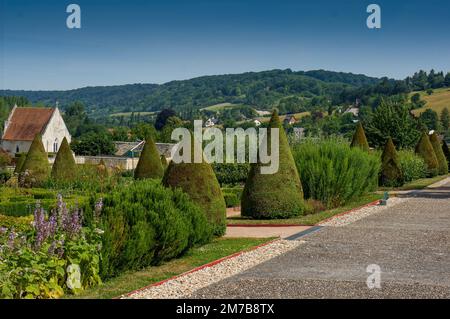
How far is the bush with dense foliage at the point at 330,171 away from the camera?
2184 cm

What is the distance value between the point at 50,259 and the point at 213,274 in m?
2.84

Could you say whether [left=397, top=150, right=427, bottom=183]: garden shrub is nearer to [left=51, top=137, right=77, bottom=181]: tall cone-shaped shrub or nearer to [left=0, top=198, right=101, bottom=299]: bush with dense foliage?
[left=51, top=137, right=77, bottom=181]: tall cone-shaped shrub

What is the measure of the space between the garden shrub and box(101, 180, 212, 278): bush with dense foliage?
25.6 meters

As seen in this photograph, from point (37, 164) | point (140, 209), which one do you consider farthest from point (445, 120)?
point (140, 209)

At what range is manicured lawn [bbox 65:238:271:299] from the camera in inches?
356

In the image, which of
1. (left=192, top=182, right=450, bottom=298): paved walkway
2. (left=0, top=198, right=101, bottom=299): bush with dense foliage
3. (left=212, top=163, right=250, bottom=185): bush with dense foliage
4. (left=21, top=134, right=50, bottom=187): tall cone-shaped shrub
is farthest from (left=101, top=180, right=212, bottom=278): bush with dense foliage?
(left=212, top=163, right=250, bottom=185): bush with dense foliage

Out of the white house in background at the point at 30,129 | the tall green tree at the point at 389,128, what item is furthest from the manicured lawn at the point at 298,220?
the white house in background at the point at 30,129

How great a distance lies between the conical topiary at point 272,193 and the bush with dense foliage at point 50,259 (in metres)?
9.20

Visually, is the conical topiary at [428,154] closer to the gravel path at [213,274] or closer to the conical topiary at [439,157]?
the conical topiary at [439,157]

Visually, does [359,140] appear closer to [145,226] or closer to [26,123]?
[145,226]

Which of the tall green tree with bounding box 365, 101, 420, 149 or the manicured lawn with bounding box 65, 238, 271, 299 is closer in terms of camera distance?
the manicured lawn with bounding box 65, 238, 271, 299

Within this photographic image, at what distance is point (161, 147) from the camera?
2373 inches

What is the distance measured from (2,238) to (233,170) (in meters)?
22.6

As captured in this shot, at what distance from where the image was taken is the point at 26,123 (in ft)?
242
